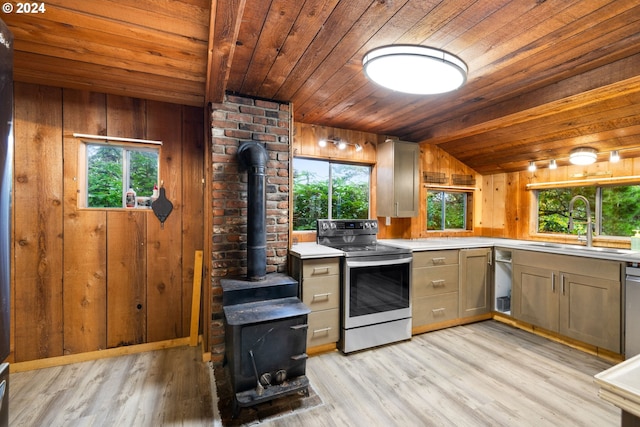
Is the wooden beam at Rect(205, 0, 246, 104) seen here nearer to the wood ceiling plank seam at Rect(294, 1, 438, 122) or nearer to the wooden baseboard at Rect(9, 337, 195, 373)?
the wood ceiling plank seam at Rect(294, 1, 438, 122)

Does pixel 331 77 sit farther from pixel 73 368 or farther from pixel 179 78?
pixel 73 368

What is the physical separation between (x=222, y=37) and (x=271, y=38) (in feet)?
1.12

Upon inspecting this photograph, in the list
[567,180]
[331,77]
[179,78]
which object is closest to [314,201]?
[331,77]

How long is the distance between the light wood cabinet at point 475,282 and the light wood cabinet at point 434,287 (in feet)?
0.34

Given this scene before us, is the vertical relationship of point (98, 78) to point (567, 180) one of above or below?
above

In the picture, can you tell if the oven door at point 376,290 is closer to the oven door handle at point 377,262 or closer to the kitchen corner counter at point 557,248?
the oven door handle at point 377,262

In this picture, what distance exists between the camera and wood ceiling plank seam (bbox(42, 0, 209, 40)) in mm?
1403

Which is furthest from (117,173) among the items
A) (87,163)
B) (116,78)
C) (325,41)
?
(325,41)

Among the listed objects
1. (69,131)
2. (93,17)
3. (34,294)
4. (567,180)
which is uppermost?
(93,17)

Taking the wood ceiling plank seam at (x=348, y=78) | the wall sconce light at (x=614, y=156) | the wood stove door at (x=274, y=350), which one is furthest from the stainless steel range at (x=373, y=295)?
the wall sconce light at (x=614, y=156)

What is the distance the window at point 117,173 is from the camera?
257cm

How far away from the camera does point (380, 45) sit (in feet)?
5.74

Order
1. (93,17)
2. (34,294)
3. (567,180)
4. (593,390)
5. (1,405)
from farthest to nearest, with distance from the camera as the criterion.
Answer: (567,180) → (34,294) → (593,390) → (93,17) → (1,405)

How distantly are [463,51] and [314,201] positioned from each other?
2058mm
